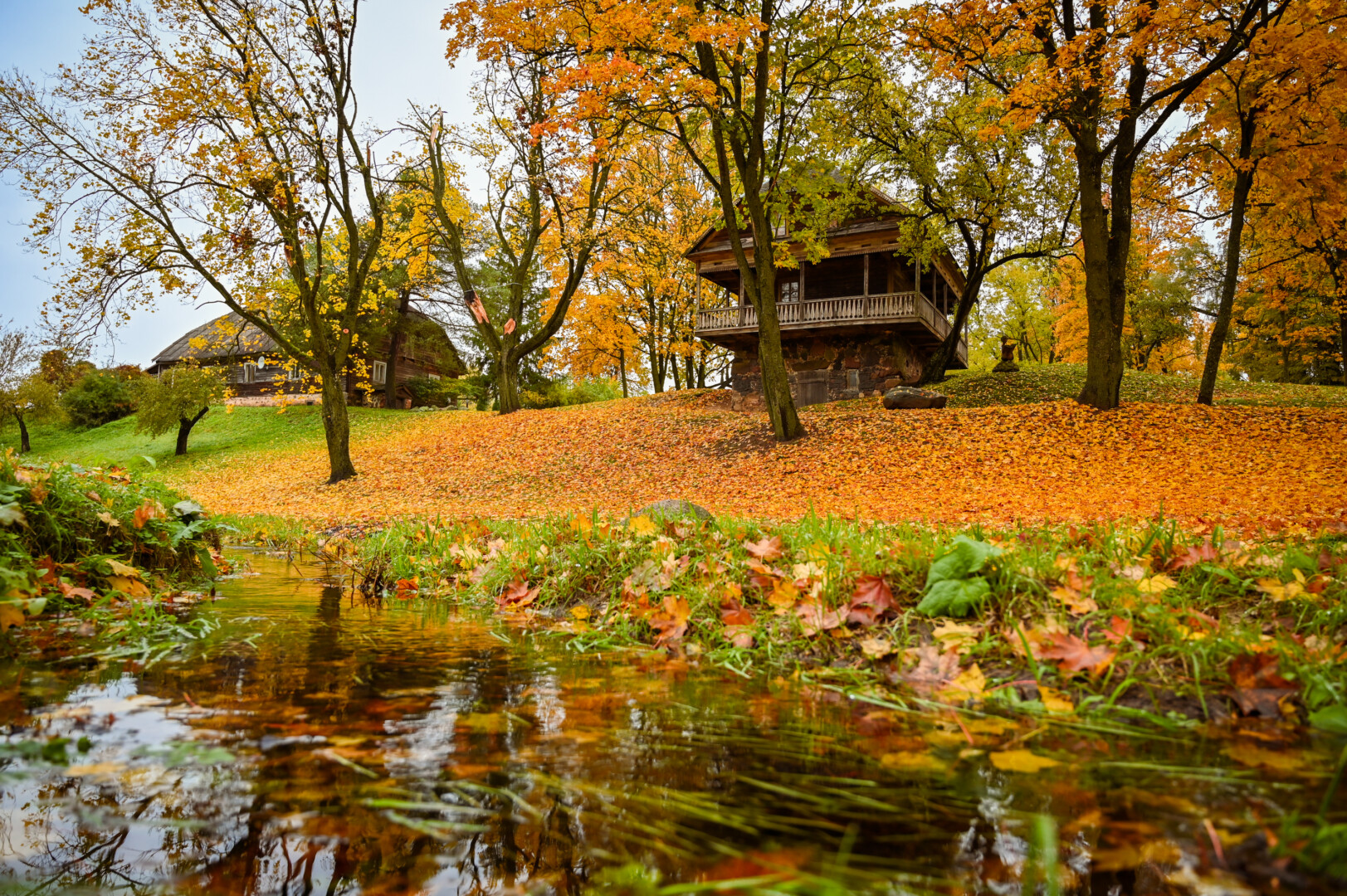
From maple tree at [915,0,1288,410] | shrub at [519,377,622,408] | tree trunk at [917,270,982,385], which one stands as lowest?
shrub at [519,377,622,408]

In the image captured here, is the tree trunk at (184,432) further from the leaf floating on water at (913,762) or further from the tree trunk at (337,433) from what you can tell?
the leaf floating on water at (913,762)

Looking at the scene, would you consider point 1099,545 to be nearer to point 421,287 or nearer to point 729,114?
point 729,114

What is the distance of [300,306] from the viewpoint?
2012 cm

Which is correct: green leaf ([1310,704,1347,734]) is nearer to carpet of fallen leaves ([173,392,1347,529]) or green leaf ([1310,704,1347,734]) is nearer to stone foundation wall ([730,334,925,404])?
carpet of fallen leaves ([173,392,1347,529])

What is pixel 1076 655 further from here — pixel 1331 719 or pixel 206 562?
pixel 206 562

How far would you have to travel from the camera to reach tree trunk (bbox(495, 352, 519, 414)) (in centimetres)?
2484

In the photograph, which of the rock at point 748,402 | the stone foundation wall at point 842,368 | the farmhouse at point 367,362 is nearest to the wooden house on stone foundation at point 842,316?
the stone foundation wall at point 842,368

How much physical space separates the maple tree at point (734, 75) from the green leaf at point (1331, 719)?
1174 cm

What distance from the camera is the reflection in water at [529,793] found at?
3.82 ft

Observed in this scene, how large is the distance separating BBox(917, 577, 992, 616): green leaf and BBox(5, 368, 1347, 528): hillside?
7.24 ft

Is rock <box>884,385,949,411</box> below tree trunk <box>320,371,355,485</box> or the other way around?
the other way around

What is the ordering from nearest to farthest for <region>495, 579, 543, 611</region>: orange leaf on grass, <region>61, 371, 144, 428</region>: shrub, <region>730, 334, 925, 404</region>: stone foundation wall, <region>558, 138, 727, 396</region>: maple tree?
<region>495, 579, 543, 611</region>: orange leaf on grass, <region>730, 334, 925, 404</region>: stone foundation wall, <region>558, 138, 727, 396</region>: maple tree, <region>61, 371, 144, 428</region>: shrub

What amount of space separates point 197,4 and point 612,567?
18142mm

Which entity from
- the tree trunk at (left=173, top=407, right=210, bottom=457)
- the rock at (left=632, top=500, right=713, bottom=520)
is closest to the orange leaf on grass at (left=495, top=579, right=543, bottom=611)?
the rock at (left=632, top=500, right=713, bottom=520)
